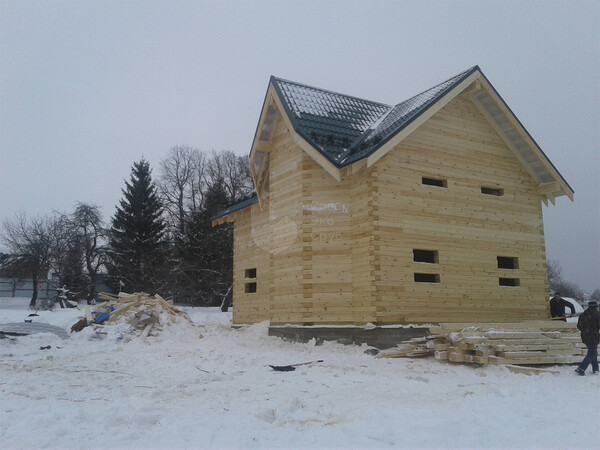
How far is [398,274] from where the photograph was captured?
12641 millimetres

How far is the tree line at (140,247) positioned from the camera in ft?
117

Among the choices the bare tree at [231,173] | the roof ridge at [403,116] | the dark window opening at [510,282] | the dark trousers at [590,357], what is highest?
the bare tree at [231,173]

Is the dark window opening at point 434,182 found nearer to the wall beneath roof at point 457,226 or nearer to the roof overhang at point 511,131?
the wall beneath roof at point 457,226

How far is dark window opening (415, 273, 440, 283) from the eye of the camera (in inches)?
521

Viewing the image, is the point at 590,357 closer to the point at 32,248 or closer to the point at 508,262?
the point at 508,262

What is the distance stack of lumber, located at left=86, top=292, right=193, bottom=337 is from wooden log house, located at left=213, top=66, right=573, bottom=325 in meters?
4.33

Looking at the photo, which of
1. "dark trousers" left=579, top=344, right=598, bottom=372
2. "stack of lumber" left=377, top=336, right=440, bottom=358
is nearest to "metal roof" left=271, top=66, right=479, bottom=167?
"stack of lumber" left=377, top=336, right=440, bottom=358

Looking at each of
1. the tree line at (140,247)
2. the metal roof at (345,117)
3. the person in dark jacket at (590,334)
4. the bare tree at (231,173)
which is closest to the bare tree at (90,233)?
the tree line at (140,247)

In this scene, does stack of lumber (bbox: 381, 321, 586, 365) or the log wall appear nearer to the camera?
stack of lumber (bbox: 381, 321, 586, 365)

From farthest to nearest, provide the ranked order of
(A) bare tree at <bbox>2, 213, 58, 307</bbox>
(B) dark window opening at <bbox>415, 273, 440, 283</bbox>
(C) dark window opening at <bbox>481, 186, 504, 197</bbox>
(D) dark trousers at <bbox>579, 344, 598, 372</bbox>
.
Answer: (A) bare tree at <bbox>2, 213, 58, 307</bbox> → (C) dark window opening at <bbox>481, 186, 504, 197</bbox> → (B) dark window opening at <bbox>415, 273, 440, 283</bbox> → (D) dark trousers at <bbox>579, 344, 598, 372</bbox>

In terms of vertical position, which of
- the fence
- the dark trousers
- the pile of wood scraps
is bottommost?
the dark trousers

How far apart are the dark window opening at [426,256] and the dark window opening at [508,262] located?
259 cm

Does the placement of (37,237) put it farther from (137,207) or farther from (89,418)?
(89,418)

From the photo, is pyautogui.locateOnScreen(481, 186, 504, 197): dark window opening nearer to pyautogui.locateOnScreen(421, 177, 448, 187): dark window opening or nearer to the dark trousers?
pyautogui.locateOnScreen(421, 177, 448, 187): dark window opening
